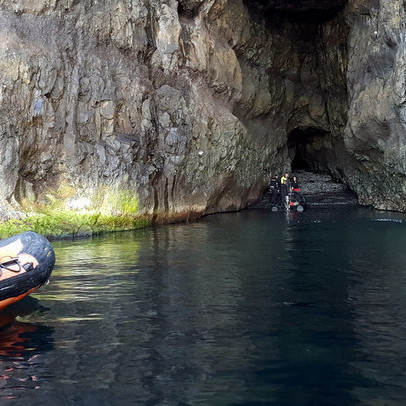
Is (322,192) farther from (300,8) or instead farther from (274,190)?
(300,8)

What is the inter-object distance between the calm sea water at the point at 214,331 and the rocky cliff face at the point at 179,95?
8.00m

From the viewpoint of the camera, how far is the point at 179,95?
1051 inches

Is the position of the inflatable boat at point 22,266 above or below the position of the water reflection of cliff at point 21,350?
above

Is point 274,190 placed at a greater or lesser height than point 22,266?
greater

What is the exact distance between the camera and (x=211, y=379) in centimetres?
677

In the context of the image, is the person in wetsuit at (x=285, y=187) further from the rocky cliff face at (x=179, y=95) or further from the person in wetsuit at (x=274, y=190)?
the rocky cliff face at (x=179, y=95)

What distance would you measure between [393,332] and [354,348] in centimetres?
92

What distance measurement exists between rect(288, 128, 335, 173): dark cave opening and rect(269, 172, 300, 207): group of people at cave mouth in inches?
175

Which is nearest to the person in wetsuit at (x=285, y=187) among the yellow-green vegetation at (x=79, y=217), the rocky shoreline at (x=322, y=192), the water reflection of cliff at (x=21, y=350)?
the rocky shoreline at (x=322, y=192)

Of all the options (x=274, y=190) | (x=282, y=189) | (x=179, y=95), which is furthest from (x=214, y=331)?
(x=274, y=190)

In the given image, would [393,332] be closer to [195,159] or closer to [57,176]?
[57,176]

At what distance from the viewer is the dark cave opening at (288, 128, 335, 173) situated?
126ft

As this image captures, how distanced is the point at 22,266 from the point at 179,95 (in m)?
18.1

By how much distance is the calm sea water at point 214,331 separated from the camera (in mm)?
6512
